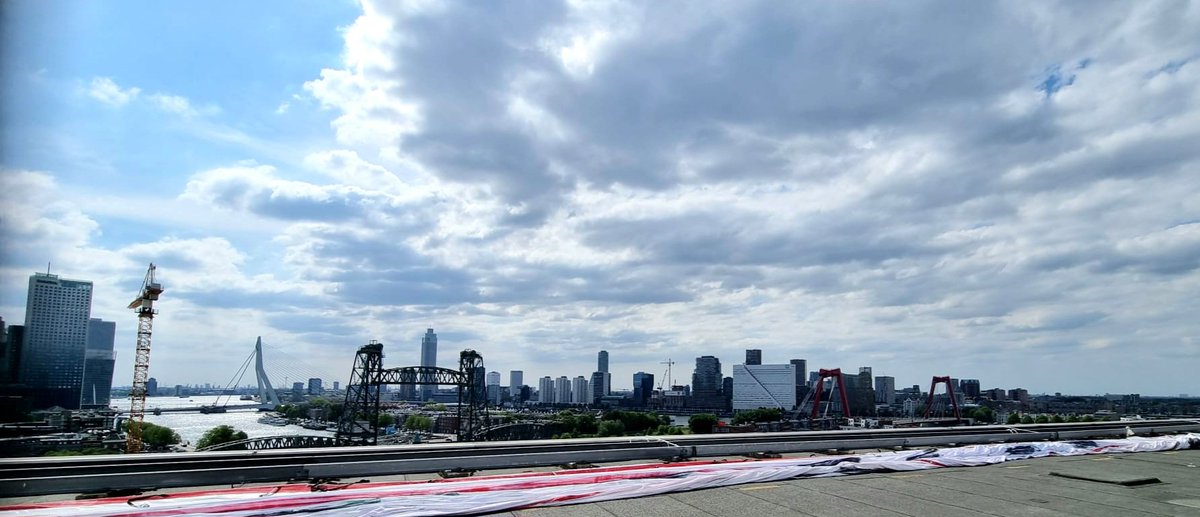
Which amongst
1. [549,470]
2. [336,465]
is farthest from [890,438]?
[336,465]

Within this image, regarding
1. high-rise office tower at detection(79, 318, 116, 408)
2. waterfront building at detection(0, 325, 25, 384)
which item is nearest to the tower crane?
high-rise office tower at detection(79, 318, 116, 408)

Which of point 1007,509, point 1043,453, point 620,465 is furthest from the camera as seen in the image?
point 1043,453

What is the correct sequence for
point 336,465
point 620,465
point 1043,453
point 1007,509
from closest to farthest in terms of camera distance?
point 1007,509 → point 336,465 → point 620,465 → point 1043,453

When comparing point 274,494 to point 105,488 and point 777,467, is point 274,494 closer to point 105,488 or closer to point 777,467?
point 105,488

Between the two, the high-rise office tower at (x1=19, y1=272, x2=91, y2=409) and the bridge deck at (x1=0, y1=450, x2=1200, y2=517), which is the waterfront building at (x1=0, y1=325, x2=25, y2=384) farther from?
the high-rise office tower at (x1=19, y1=272, x2=91, y2=409)

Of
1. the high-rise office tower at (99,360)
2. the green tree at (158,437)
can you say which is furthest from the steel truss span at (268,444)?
the high-rise office tower at (99,360)

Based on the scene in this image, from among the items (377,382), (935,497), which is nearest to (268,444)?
(377,382)
